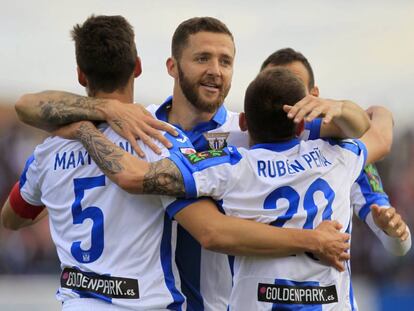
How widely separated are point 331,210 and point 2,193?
9610 mm

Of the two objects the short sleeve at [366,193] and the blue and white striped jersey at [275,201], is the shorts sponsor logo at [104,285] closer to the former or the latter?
the blue and white striped jersey at [275,201]

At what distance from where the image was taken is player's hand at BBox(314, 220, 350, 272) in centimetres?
481

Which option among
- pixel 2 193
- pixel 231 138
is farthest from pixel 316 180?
pixel 2 193

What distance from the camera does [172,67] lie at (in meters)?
6.32

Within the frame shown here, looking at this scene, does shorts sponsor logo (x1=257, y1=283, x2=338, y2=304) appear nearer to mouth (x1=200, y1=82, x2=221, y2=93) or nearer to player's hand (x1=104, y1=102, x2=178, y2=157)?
player's hand (x1=104, y1=102, x2=178, y2=157)

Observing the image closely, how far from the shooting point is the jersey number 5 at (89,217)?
200 inches

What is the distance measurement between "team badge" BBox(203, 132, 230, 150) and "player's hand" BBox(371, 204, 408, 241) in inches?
42.1

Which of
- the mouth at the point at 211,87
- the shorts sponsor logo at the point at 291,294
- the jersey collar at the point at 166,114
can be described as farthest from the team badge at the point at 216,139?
the shorts sponsor logo at the point at 291,294

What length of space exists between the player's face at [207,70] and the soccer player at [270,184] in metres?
0.94

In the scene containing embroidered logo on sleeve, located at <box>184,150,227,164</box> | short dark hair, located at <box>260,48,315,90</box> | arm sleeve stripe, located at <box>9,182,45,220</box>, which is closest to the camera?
embroidered logo on sleeve, located at <box>184,150,227,164</box>

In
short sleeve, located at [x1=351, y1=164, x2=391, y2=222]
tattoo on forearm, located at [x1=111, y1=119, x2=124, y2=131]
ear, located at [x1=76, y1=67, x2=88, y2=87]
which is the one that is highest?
ear, located at [x1=76, y1=67, x2=88, y2=87]

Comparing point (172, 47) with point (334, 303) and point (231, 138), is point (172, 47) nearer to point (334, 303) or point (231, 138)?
point (231, 138)

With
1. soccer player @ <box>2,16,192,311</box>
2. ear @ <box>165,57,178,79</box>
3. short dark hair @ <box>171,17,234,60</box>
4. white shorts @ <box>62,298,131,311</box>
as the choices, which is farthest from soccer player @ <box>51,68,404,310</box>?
ear @ <box>165,57,178,79</box>

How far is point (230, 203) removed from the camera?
487 centimetres
